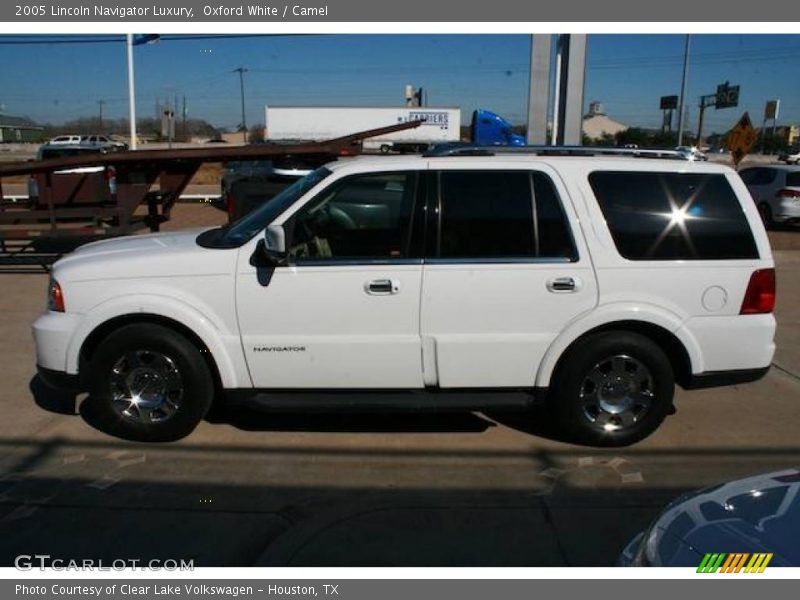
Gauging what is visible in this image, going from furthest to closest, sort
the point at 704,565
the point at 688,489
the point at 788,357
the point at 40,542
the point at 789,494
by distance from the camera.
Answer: the point at 788,357, the point at 688,489, the point at 40,542, the point at 789,494, the point at 704,565

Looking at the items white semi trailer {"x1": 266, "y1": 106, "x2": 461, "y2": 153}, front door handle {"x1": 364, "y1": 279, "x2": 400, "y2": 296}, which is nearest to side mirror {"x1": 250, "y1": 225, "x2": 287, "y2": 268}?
front door handle {"x1": 364, "y1": 279, "x2": 400, "y2": 296}

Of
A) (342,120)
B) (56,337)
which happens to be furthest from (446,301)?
(342,120)

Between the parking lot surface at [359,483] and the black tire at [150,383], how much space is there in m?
0.15

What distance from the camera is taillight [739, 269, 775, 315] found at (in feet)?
14.9

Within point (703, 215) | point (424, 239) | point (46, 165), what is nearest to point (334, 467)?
point (424, 239)

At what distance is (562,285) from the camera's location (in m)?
4.43

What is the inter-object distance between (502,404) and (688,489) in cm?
116

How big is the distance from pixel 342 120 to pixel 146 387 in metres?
35.7

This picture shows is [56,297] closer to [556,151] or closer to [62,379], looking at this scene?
[62,379]

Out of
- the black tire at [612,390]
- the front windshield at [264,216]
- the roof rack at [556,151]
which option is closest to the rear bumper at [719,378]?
the black tire at [612,390]

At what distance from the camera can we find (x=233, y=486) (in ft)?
13.5

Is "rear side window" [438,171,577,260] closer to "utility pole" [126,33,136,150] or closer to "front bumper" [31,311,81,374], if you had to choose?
"front bumper" [31,311,81,374]

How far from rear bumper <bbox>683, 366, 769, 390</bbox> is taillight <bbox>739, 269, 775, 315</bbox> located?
15.3 inches

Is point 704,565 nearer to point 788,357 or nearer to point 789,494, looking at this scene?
point 789,494
